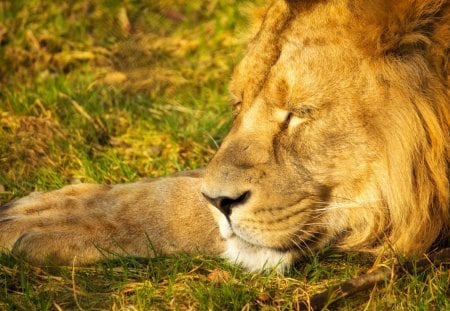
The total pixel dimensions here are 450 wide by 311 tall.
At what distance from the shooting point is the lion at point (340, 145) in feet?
10.4

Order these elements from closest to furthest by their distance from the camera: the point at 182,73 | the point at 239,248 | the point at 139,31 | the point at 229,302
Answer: the point at 229,302, the point at 239,248, the point at 182,73, the point at 139,31

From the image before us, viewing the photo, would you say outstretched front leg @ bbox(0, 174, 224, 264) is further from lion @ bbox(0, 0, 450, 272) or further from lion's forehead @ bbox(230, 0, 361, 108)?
lion's forehead @ bbox(230, 0, 361, 108)

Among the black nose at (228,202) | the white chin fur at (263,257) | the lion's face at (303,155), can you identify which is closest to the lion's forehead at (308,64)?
the lion's face at (303,155)

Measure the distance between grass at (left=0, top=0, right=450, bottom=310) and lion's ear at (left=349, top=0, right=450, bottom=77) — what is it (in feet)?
→ 2.55

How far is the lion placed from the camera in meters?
3.17

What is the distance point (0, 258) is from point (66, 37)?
299 centimetres

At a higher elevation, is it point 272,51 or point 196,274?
point 272,51

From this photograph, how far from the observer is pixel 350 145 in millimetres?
3199

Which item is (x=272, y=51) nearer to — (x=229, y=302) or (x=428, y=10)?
(x=428, y=10)

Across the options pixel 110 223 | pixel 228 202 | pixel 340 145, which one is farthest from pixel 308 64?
pixel 110 223

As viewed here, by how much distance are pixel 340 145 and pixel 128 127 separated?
84.8 inches

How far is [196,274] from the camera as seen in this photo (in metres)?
3.37

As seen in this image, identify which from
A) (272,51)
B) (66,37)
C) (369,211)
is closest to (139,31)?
(66,37)

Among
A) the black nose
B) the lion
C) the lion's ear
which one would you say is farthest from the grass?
the lion's ear
